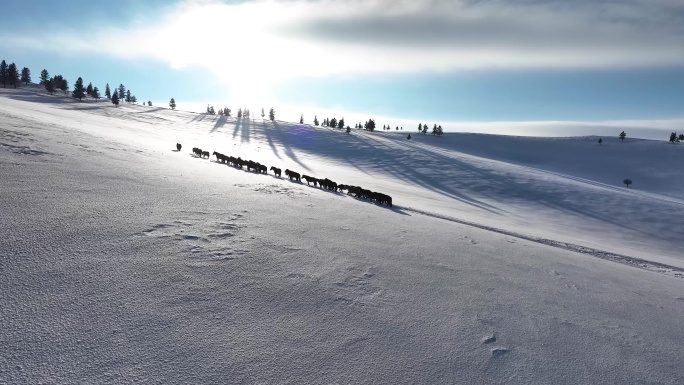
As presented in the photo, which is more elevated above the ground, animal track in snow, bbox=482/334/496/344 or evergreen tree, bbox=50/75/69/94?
evergreen tree, bbox=50/75/69/94

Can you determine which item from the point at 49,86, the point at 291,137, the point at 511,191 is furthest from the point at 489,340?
the point at 49,86

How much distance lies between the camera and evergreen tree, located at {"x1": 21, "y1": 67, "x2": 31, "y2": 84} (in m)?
99.5

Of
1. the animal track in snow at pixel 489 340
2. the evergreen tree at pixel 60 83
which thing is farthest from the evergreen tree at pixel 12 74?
the animal track in snow at pixel 489 340

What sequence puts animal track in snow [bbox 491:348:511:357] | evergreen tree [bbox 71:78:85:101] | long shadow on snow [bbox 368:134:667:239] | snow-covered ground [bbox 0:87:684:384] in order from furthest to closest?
evergreen tree [bbox 71:78:85:101], long shadow on snow [bbox 368:134:667:239], animal track in snow [bbox 491:348:511:357], snow-covered ground [bbox 0:87:684:384]

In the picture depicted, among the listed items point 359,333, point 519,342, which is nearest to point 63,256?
point 359,333

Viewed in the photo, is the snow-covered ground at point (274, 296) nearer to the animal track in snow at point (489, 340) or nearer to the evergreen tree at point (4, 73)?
the animal track in snow at point (489, 340)

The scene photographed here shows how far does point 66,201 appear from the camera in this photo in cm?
664

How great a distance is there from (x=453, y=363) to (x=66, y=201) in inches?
317

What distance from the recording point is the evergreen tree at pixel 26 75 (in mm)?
99525

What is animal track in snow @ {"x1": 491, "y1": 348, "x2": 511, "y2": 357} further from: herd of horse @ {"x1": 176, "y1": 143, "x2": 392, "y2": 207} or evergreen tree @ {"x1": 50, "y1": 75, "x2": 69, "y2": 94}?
evergreen tree @ {"x1": 50, "y1": 75, "x2": 69, "y2": 94}

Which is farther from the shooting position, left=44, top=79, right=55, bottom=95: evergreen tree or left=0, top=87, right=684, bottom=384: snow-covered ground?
left=44, top=79, right=55, bottom=95: evergreen tree

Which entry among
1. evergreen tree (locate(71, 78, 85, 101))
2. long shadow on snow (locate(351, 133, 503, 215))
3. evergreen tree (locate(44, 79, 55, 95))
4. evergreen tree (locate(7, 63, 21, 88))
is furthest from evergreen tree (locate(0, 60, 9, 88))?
long shadow on snow (locate(351, 133, 503, 215))

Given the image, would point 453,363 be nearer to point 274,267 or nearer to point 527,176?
point 274,267

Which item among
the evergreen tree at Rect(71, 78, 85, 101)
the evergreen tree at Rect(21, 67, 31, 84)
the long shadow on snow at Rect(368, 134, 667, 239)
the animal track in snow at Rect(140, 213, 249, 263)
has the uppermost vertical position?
the evergreen tree at Rect(21, 67, 31, 84)
